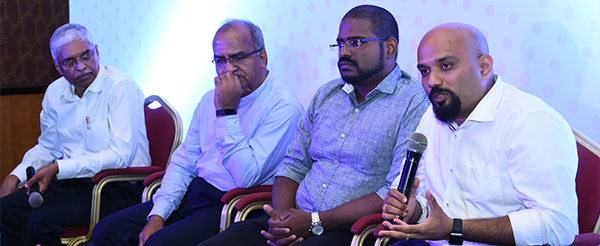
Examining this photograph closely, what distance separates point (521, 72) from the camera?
222cm

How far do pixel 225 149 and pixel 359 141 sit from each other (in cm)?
70

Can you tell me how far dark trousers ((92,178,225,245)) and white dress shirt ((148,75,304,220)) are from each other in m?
0.06

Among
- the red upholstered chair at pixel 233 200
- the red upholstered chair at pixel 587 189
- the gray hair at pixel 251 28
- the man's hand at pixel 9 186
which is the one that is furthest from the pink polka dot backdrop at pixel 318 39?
the man's hand at pixel 9 186

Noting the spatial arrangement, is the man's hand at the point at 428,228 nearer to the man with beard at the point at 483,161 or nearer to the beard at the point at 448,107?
the man with beard at the point at 483,161

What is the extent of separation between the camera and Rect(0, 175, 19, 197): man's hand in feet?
10.8

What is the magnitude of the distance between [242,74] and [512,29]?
4.40 ft

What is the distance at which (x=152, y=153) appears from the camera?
137 inches

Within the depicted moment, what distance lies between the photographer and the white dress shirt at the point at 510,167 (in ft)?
5.09

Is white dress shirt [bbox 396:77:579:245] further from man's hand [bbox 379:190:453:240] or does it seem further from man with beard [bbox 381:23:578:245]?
man's hand [bbox 379:190:453:240]

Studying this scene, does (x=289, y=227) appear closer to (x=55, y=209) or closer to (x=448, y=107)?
(x=448, y=107)

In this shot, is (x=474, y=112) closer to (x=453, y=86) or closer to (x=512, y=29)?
(x=453, y=86)

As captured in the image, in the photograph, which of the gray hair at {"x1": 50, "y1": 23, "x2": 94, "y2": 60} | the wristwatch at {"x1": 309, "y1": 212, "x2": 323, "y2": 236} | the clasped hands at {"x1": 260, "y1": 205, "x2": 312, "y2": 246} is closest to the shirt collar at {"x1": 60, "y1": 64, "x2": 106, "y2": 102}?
the gray hair at {"x1": 50, "y1": 23, "x2": 94, "y2": 60}

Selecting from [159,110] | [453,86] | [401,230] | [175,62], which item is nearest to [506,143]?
[453,86]

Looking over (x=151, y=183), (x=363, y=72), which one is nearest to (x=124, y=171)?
(x=151, y=183)
